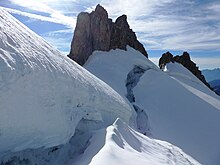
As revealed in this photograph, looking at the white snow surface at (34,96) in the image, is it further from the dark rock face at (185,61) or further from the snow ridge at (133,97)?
the dark rock face at (185,61)

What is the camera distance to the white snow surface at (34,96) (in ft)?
29.0

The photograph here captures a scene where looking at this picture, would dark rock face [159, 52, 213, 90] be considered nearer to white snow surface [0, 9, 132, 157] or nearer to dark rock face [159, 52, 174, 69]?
dark rock face [159, 52, 174, 69]

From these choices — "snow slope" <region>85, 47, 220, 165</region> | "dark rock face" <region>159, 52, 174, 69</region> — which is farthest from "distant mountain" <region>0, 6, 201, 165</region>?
"dark rock face" <region>159, 52, 174, 69</region>

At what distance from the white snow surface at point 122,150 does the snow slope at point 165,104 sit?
8.56 m

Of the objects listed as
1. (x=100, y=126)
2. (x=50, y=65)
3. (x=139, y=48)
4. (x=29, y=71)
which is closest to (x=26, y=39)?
Result: (x=50, y=65)

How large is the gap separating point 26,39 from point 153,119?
58.8 ft

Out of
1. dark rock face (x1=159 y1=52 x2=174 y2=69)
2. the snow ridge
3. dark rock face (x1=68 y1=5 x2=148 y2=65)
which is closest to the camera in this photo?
the snow ridge

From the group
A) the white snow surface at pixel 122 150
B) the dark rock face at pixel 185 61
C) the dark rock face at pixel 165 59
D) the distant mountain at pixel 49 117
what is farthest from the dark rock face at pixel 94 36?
the distant mountain at pixel 49 117

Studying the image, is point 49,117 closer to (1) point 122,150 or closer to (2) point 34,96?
(2) point 34,96

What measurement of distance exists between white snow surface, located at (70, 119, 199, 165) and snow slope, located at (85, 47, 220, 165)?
856cm

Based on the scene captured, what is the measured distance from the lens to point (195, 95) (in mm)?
34031

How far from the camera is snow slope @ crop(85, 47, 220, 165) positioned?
24.7 meters

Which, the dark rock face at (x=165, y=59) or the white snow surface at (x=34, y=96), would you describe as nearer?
the white snow surface at (x=34, y=96)

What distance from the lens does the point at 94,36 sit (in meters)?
Result: 45.6
